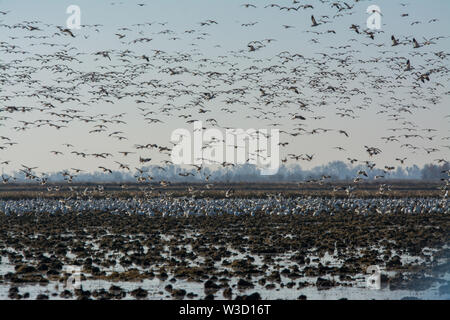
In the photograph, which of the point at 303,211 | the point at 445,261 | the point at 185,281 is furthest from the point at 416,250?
the point at 303,211

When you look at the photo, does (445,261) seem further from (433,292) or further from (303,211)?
(303,211)

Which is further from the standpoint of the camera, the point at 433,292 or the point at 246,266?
the point at 246,266

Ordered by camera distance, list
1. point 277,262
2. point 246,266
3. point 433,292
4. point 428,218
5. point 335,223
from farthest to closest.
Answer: point 428,218 → point 335,223 → point 277,262 → point 246,266 → point 433,292

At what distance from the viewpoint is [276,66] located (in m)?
48.2

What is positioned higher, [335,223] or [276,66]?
[276,66]

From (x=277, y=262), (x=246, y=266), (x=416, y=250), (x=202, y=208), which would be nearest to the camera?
(x=246, y=266)

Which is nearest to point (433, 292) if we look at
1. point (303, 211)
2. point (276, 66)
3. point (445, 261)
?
point (445, 261)

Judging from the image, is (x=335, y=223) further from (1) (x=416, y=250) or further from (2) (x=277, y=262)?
(2) (x=277, y=262)

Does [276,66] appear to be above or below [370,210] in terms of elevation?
above
